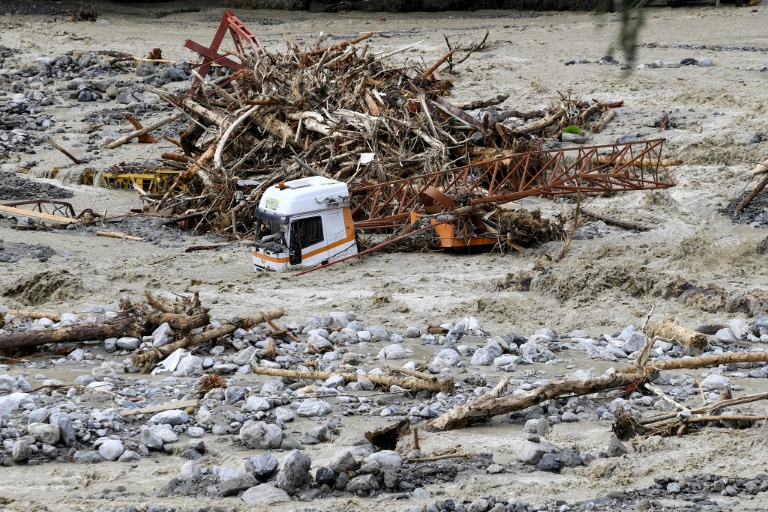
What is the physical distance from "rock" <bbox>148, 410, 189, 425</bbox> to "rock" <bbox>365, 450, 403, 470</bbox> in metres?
1.46

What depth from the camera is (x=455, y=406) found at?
6.30m

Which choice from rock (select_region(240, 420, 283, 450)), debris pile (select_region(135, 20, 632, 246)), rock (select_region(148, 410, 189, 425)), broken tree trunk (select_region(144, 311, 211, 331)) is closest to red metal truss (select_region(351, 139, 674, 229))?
debris pile (select_region(135, 20, 632, 246))

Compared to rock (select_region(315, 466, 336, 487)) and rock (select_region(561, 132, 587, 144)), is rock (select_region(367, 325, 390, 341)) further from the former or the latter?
rock (select_region(561, 132, 587, 144))

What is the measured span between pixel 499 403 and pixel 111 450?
7.56 ft

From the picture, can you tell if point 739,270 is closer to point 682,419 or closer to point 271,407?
point 682,419

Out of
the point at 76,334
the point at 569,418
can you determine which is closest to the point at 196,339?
the point at 76,334

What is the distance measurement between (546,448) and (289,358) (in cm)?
290

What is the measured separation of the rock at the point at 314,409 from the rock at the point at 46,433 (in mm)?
1506

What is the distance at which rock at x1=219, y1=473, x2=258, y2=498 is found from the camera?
497 cm

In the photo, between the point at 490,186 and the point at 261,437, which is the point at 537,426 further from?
A: the point at 490,186

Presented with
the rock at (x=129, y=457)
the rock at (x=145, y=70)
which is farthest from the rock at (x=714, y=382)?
the rock at (x=145, y=70)

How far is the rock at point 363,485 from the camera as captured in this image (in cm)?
495

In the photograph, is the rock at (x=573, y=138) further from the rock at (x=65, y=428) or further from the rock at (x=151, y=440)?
the rock at (x=65, y=428)

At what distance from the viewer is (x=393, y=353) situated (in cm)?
779
